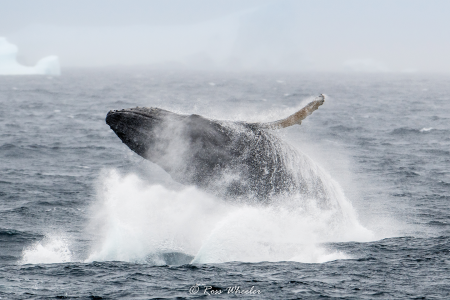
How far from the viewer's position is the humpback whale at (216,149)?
1090cm

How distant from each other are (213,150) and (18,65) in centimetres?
12119

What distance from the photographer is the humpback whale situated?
10.9 meters

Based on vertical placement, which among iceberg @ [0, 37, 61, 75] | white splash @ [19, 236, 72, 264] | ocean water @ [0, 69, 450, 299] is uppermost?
iceberg @ [0, 37, 61, 75]

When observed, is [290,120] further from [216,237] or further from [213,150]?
[216,237]

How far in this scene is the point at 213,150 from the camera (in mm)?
10914

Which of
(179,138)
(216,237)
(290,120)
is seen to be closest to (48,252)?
(216,237)

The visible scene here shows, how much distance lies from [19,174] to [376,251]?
48.6 ft

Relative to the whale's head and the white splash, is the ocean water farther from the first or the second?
the whale's head

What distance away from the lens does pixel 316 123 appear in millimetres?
37844

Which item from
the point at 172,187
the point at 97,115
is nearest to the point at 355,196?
the point at 172,187

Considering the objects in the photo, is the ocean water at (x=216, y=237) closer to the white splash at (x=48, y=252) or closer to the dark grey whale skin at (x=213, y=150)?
the white splash at (x=48, y=252)

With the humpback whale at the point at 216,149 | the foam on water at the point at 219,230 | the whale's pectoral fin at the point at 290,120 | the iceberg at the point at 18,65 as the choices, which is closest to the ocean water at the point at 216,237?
the foam on water at the point at 219,230

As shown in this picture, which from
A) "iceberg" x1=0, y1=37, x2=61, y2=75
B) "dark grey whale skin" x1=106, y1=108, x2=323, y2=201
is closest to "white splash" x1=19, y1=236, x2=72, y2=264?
"dark grey whale skin" x1=106, y1=108, x2=323, y2=201

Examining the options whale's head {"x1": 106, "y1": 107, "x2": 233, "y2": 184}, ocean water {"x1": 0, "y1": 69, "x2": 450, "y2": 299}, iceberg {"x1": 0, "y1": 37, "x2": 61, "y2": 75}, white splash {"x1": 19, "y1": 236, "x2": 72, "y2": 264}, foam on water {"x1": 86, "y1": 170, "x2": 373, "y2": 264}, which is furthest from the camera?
iceberg {"x1": 0, "y1": 37, "x2": 61, "y2": 75}
